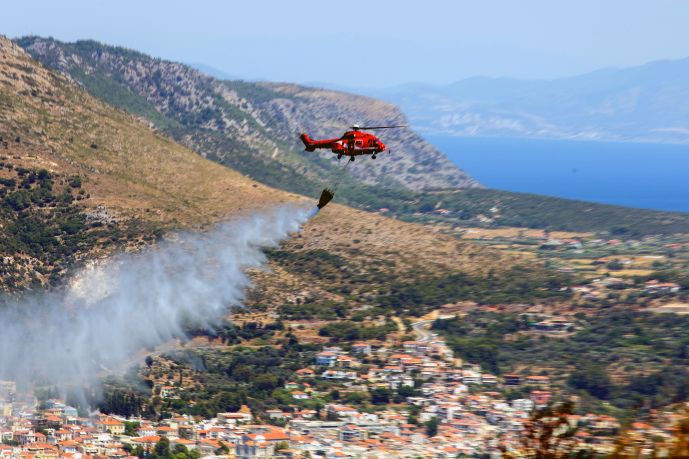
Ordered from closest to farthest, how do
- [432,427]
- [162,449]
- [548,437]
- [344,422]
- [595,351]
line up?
1. [548,437]
2. [162,449]
3. [344,422]
4. [432,427]
5. [595,351]

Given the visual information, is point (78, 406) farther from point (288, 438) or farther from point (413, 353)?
point (413, 353)

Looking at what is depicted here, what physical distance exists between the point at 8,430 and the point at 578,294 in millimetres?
86216

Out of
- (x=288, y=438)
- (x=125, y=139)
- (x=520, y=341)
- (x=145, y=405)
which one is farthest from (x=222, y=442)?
(x=125, y=139)

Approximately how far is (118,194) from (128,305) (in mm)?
37793

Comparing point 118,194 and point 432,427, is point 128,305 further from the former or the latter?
point 118,194

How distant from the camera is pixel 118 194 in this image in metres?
145

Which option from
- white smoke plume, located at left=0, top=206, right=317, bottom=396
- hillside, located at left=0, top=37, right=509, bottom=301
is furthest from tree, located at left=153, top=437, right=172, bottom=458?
hillside, located at left=0, top=37, right=509, bottom=301

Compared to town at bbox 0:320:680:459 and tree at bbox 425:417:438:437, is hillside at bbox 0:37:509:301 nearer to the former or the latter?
town at bbox 0:320:680:459

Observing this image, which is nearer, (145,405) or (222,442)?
(222,442)

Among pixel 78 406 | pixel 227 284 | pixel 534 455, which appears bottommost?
pixel 78 406

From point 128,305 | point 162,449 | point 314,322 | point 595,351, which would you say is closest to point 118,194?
point 314,322

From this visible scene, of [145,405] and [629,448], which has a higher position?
[629,448]

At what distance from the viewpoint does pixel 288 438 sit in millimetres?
84875

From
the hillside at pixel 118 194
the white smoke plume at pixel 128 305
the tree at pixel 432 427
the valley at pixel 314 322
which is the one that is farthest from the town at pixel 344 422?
the hillside at pixel 118 194
